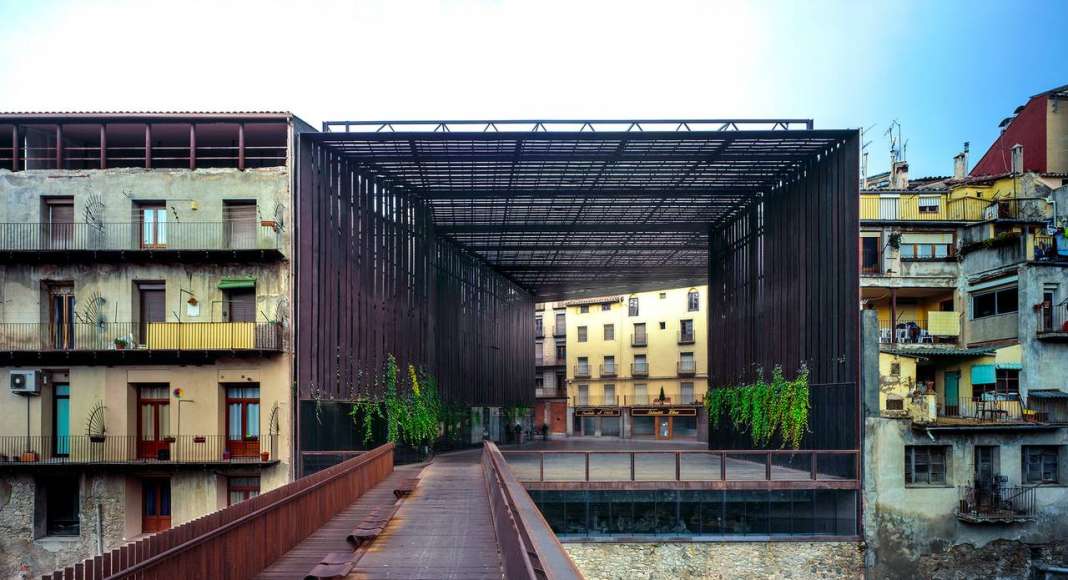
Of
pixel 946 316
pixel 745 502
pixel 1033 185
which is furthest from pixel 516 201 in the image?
pixel 1033 185

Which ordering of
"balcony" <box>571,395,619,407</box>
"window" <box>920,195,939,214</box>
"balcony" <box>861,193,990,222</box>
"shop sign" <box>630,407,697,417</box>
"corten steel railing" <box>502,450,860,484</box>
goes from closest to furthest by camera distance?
"corten steel railing" <box>502,450,860,484</box> < "balcony" <box>861,193,990,222</box> < "window" <box>920,195,939,214</box> < "shop sign" <box>630,407,697,417</box> < "balcony" <box>571,395,619,407</box>

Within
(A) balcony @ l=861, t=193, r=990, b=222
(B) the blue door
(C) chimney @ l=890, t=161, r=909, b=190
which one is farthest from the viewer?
(C) chimney @ l=890, t=161, r=909, b=190

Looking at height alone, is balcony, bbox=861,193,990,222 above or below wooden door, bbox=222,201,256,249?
above

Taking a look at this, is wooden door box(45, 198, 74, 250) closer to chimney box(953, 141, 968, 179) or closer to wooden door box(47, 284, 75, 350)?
wooden door box(47, 284, 75, 350)

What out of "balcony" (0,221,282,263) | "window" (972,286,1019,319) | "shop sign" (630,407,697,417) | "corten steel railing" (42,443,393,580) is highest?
"balcony" (0,221,282,263)

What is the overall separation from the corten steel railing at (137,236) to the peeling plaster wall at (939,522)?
19880mm

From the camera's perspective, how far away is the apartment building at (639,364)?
70.6 m

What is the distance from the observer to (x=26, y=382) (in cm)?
2669

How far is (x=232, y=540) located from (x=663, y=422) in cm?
6374

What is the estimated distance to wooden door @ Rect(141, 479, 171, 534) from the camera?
1073 inches

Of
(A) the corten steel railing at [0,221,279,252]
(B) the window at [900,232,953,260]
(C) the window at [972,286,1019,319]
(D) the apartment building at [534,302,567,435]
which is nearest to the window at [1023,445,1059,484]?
(C) the window at [972,286,1019,319]

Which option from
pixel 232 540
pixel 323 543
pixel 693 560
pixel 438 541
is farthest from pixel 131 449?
pixel 232 540

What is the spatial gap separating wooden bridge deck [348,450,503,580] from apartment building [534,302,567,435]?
189ft

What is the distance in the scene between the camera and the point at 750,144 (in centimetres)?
2836
